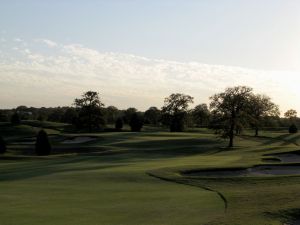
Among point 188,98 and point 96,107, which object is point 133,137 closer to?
point 96,107

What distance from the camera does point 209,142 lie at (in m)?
69.6

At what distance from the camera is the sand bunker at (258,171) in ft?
102

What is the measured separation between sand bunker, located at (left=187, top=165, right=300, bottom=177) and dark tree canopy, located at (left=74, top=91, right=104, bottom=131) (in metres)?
76.6

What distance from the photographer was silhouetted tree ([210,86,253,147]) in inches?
2608

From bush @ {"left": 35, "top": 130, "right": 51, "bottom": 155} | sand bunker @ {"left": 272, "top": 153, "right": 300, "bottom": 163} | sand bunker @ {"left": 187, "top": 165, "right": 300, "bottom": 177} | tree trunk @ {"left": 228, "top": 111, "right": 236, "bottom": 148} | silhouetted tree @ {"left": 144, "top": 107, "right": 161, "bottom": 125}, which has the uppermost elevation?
silhouetted tree @ {"left": 144, "top": 107, "right": 161, "bottom": 125}

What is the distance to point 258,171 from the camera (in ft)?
107

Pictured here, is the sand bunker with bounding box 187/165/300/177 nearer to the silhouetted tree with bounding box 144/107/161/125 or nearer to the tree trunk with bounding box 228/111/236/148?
the tree trunk with bounding box 228/111/236/148

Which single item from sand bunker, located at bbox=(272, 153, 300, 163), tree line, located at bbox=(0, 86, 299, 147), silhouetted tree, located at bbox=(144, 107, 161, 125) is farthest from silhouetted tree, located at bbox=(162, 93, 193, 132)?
sand bunker, located at bbox=(272, 153, 300, 163)

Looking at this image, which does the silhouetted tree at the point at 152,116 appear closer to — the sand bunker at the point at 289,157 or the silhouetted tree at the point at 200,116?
the silhouetted tree at the point at 200,116

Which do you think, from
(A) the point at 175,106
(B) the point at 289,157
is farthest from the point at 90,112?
(B) the point at 289,157

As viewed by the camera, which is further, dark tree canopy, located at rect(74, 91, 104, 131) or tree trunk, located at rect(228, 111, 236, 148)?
dark tree canopy, located at rect(74, 91, 104, 131)

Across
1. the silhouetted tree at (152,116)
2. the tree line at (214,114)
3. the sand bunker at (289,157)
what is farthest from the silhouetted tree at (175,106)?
the sand bunker at (289,157)

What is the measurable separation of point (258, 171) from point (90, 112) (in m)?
78.5

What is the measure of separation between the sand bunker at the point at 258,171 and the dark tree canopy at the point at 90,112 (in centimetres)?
7664
